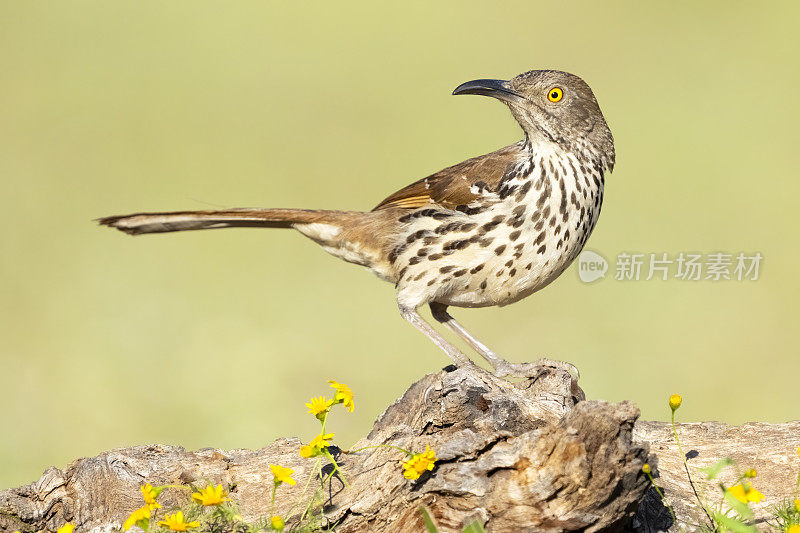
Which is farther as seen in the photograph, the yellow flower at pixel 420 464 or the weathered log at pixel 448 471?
the yellow flower at pixel 420 464

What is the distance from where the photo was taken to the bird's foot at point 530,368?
5.25 meters

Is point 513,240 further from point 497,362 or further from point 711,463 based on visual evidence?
point 711,463

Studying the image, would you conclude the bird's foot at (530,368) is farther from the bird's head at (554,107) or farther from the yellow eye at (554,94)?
the yellow eye at (554,94)

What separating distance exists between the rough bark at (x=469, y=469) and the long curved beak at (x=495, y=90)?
65.7 inches

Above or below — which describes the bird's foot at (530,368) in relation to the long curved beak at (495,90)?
below

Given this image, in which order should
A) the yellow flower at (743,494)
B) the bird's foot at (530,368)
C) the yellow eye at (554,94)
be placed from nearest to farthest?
the yellow flower at (743,494) < the bird's foot at (530,368) < the yellow eye at (554,94)

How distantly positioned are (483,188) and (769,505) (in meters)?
2.40

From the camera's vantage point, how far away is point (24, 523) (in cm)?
438

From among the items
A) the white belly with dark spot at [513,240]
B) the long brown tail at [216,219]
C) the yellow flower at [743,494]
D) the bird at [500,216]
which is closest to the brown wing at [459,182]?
the bird at [500,216]

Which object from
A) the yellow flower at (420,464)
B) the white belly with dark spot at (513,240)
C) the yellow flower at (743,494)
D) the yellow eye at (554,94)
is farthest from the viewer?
the yellow eye at (554,94)

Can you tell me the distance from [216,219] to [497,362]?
1.99 metres

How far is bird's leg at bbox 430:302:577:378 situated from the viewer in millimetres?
5342

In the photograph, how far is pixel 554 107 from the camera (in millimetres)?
5676

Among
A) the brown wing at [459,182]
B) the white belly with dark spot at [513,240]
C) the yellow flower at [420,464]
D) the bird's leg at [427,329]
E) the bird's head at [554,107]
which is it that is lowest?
the yellow flower at [420,464]
